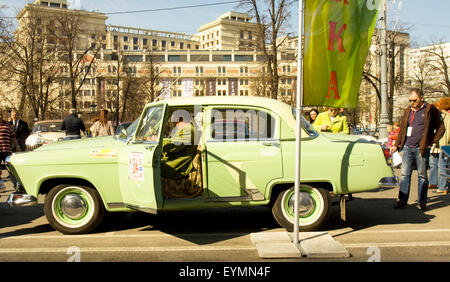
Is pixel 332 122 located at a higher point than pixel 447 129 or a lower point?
higher

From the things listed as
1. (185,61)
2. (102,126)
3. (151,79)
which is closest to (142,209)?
(102,126)

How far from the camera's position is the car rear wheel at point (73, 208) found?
5984mm

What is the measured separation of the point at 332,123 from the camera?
28.4ft

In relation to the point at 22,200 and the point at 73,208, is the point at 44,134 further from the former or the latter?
the point at 73,208

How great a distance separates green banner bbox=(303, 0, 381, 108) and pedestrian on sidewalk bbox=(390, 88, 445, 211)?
2.26 meters

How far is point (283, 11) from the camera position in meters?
26.4

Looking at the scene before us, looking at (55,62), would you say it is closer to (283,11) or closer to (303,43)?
(283,11)

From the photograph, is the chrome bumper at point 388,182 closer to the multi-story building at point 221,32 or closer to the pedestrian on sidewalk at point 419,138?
the pedestrian on sidewalk at point 419,138

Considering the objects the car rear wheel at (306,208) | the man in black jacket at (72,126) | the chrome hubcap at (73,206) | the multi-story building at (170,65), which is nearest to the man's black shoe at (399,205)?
the car rear wheel at (306,208)

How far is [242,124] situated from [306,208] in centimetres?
149

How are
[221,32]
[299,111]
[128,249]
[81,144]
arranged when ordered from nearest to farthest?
1. [299,111]
2. [128,249]
3. [81,144]
4. [221,32]

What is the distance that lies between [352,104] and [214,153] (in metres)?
2.02

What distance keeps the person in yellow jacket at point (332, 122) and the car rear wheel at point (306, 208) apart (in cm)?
250
